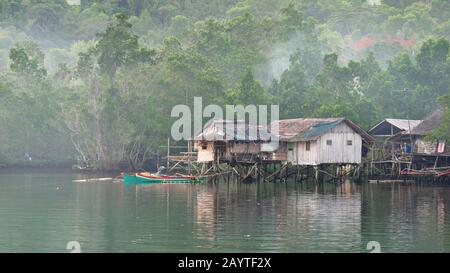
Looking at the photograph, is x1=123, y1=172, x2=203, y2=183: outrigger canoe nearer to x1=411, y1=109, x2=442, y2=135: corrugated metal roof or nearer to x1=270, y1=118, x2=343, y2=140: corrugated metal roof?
x1=270, y1=118, x2=343, y2=140: corrugated metal roof

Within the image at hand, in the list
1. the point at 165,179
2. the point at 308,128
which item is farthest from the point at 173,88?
the point at 308,128

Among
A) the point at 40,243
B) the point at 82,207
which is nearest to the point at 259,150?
the point at 82,207

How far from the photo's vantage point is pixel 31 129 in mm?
85562

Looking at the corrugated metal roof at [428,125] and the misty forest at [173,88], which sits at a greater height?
the misty forest at [173,88]

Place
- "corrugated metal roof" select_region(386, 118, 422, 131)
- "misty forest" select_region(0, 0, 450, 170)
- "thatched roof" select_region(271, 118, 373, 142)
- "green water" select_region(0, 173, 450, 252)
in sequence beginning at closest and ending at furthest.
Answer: "green water" select_region(0, 173, 450, 252) → "thatched roof" select_region(271, 118, 373, 142) → "corrugated metal roof" select_region(386, 118, 422, 131) → "misty forest" select_region(0, 0, 450, 170)

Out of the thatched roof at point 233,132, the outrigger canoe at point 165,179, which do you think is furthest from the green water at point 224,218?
the thatched roof at point 233,132

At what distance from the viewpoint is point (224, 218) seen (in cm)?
3875

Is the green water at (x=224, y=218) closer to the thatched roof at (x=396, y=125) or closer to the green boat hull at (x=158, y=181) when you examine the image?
the green boat hull at (x=158, y=181)

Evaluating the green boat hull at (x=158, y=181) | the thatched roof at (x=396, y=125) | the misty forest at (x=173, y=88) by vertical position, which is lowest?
the green boat hull at (x=158, y=181)

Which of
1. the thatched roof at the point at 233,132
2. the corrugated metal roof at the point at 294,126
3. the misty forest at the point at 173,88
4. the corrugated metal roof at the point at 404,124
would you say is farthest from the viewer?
the misty forest at the point at 173,88

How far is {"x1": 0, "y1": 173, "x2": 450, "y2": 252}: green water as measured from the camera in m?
31.3

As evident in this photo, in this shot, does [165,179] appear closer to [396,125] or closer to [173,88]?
[396,125]

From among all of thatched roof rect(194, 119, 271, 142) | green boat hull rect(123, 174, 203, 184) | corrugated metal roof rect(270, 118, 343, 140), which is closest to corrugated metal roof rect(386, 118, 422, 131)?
corrugated metal roof rect(270, 118, 343, 140)

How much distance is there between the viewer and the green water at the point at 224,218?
31312 mm
